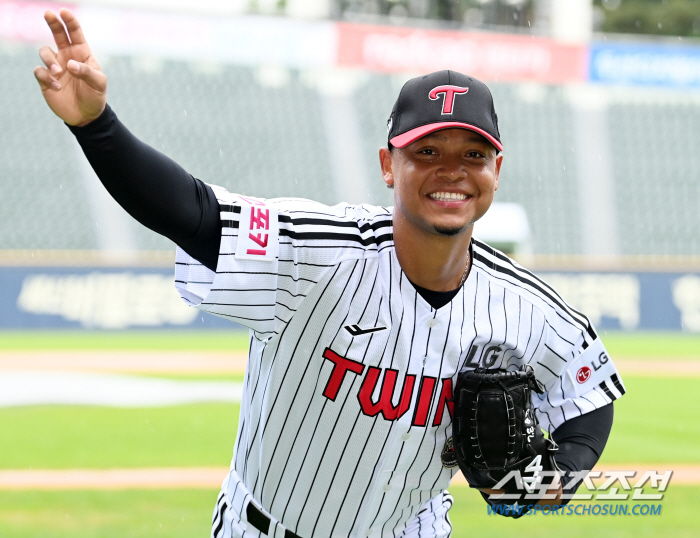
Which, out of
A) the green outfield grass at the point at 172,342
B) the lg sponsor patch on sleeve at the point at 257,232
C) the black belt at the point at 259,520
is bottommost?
the black belt at the point at 259,520

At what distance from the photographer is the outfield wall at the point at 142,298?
14.1 metres

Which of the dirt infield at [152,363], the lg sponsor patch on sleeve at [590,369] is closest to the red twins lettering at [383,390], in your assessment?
the lg sponsor patch on sleeve at [590,369]

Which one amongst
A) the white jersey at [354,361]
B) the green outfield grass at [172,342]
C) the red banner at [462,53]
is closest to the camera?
the white jersey at [354,361]

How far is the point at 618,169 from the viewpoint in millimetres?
21312

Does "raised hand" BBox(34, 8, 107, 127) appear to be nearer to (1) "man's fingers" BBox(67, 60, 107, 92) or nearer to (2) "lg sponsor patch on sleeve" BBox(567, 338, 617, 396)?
(1) "man's fingers" BBox(67, 60, 107, 92)

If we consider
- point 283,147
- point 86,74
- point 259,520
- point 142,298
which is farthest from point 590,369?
point 283,147

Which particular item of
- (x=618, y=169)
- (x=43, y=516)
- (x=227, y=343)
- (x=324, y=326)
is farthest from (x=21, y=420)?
(x=618, y=169)

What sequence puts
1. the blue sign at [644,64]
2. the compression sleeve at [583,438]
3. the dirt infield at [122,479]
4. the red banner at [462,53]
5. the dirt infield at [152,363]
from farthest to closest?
the blue sign at [644,64] < the red banner at [462,53] < the dirt infield at [152,363] < the dirt infield at [122,479] < the compression sleeve at [583,438]

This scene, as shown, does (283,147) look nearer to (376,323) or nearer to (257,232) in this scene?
(376,323)

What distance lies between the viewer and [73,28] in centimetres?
200

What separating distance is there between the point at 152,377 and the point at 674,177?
15.6 m

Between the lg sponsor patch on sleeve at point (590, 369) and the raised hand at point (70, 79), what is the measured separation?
1.66 metres

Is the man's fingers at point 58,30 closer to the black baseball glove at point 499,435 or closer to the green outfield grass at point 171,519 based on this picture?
A: the black baseball glove at point 499,435

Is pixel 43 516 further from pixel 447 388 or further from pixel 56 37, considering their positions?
pixel 56 37
